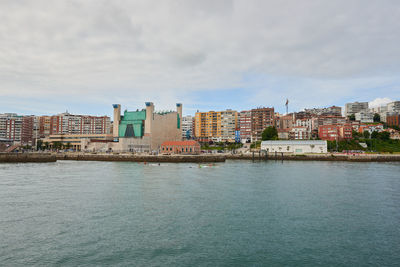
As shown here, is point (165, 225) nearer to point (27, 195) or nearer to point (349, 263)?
point (349, 263)

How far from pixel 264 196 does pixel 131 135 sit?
9564 cm

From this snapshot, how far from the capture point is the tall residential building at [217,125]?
170 metres

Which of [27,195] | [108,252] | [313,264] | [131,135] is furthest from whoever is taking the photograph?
[131,135]

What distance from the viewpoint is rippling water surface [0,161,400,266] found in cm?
1634

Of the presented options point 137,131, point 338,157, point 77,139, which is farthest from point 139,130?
point 338,157

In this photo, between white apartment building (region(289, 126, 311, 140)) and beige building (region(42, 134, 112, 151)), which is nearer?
beige building (region(42, 134, 112, 151))

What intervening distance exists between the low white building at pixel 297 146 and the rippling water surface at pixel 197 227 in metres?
75.8

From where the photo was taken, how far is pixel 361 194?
114 feet

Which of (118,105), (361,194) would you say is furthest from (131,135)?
(361,194)

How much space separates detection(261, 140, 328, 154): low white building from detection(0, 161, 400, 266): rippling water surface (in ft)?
249

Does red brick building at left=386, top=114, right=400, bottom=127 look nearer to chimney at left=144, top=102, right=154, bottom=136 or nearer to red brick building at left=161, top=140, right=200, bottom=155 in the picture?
red brick building at left=161, top=140, right=200, bottom=155

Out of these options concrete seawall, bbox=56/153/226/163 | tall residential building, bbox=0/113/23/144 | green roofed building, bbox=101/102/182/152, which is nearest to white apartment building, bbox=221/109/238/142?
green roofed building, bbox=101/102/182/152

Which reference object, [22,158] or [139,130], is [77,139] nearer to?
[139,130]

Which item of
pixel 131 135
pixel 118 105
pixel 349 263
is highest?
pixel 118 105
